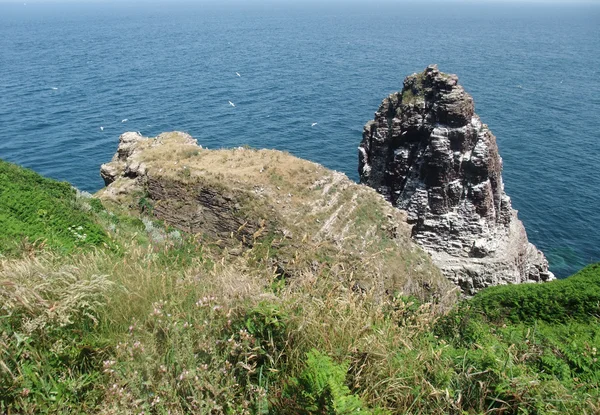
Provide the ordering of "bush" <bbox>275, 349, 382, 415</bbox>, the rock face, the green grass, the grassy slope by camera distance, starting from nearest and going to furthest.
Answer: "bush" <bbox>275, 349, 382, 415</bbox> < the grassy slope < the green grass < the rock face

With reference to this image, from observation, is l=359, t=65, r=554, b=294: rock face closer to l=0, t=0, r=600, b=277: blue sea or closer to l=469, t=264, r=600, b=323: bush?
l=0, t=0, r=600, b=277: blue sea

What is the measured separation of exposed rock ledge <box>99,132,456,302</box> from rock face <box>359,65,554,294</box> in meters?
11.4

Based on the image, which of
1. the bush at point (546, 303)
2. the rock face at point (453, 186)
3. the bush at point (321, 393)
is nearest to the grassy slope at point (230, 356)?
the bush at point (321, 393)

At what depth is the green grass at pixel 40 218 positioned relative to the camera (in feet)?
34.8

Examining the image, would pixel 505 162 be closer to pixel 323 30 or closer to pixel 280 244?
pixel 280 244

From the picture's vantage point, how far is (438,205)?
121ft

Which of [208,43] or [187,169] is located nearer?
[187,169]

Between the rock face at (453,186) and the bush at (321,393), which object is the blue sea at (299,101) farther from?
the bush at (321,393)

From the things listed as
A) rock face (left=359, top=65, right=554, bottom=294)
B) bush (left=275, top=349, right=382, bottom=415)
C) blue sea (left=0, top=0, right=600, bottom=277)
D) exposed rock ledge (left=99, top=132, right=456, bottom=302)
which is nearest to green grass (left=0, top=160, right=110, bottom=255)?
bush (left=275, top=349, right=382, bottom=415)

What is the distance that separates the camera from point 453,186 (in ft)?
118

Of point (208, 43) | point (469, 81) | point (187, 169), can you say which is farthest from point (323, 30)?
point (187, 169)

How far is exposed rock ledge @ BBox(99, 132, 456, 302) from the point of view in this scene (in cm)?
2167

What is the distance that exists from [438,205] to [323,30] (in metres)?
159

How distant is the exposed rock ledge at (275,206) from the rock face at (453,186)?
11433mm
